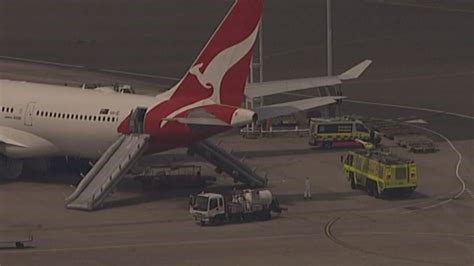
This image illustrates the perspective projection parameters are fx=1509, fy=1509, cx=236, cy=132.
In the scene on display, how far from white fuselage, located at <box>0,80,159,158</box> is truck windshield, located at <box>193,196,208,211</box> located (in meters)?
8.42

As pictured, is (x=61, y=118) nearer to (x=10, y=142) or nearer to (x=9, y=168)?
(x=10, y=142)

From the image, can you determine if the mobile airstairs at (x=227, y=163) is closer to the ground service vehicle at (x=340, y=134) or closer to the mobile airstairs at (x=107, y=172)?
the mobile airstairs at (x=107, y=172)

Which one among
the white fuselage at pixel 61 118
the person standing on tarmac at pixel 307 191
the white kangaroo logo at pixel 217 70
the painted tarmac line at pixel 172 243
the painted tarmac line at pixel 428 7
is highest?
the painted tarmac line at pixel 428 7

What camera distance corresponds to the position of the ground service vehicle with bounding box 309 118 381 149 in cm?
9031

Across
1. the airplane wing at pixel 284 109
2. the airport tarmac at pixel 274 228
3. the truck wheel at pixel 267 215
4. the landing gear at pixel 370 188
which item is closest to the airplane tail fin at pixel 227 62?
the airport tarmac at pixel 274 228

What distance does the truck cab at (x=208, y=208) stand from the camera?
66.9 m

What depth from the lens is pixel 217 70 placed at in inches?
2876

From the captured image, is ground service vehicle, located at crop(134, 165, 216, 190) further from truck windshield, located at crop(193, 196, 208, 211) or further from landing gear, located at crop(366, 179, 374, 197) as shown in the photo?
truck windshield, located at crop(193, 196, 208, 211)

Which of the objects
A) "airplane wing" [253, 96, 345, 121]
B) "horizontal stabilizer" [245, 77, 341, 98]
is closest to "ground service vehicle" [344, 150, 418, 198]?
"airplane wing" [253, 96, 345, 121]

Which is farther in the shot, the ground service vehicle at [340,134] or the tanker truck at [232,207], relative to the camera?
the ground service vehicle at [340,134]

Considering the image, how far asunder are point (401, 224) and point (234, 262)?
37.6 feet

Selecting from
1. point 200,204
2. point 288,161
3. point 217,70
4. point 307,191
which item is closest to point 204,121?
point 217,70

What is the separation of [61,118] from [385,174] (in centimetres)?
1701

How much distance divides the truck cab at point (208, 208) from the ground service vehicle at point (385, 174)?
9.37 meters
